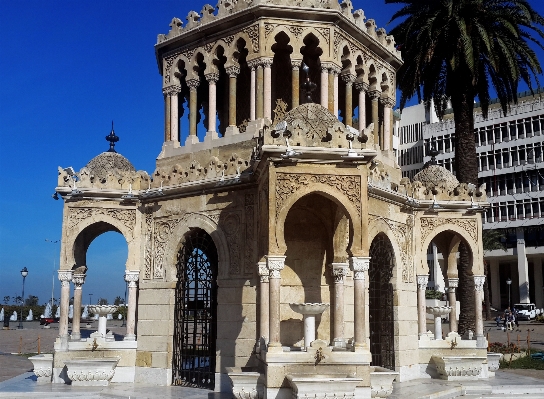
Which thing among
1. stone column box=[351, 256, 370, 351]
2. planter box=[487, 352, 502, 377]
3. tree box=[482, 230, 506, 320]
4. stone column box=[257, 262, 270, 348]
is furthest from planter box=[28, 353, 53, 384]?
tree box=[482, 230, 506, 320]

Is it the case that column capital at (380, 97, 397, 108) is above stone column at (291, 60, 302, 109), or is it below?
above

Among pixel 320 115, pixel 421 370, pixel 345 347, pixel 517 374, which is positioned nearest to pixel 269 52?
pixel 320 115

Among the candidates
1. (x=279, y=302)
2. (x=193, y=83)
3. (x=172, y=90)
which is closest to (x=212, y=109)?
(x=193, y=83)

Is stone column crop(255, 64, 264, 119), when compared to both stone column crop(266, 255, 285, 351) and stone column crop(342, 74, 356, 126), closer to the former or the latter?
stone column crop(342, 74, 356, 126)

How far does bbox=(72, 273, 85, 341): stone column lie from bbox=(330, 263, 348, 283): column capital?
6840mm

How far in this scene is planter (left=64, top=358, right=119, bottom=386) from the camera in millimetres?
14461

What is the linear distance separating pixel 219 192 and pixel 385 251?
480 centimetres

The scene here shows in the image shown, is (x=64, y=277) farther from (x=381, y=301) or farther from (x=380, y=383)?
(x=380, y=383)

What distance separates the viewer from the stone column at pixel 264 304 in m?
12.0

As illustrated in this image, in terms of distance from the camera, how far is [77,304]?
15.6 meters

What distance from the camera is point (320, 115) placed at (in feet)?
41.3

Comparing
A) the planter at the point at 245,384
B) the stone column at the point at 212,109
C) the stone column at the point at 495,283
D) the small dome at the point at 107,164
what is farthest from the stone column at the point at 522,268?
the planter at the point at 245,384

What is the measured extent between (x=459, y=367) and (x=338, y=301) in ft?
17.9

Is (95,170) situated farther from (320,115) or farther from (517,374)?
(517,374)
